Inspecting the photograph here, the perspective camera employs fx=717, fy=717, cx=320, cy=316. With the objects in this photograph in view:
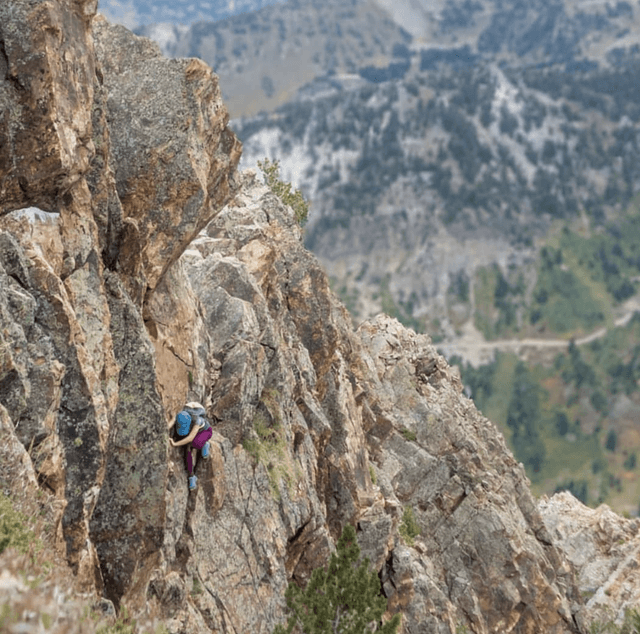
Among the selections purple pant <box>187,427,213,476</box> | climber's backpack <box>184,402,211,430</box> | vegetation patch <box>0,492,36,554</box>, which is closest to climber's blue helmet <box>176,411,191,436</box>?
climber's backpack <box>184,402,211,430</box>

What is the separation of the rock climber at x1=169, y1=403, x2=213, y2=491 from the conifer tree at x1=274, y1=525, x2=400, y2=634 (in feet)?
20.0

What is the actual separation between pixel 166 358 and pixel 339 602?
35.7ft

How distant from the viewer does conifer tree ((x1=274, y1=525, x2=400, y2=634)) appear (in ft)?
82.1

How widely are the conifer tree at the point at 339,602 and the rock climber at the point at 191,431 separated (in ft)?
20.0

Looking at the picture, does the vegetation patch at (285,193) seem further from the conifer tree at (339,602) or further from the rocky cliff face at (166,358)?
the conifer tree at (339,602)

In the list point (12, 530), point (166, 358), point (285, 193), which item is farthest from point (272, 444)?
point (285, 193)

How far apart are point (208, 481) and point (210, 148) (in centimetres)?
1180

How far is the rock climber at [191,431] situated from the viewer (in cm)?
2317

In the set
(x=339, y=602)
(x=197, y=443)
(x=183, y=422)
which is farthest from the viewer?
(x=339, y=602)

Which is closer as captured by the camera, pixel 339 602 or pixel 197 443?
pixel 197 443

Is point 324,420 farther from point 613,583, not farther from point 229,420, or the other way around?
point 613,583

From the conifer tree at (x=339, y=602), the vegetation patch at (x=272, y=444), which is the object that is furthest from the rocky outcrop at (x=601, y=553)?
the conifer tree at (x=339, y=602)

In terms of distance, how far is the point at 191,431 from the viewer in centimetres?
2338

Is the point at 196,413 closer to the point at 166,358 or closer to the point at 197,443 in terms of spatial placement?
the point at 197,443
